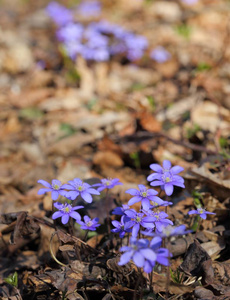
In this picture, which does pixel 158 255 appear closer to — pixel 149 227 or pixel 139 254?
pixel 139 254

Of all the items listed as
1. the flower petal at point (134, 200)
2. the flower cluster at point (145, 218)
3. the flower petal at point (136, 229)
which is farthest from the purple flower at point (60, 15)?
the flower petal at point (136, 229)

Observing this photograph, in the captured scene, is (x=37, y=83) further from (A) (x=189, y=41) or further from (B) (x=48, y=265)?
(B) (x=48, y=265)

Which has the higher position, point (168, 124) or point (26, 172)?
point (168, 124)

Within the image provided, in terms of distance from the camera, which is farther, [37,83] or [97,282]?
[37,83]

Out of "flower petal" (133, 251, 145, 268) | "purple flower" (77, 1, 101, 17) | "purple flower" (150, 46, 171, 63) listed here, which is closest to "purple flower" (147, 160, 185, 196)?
"flower petal" (133, 251, 145, 268)

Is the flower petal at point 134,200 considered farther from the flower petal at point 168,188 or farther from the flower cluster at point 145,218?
the flower petal at point 168,188

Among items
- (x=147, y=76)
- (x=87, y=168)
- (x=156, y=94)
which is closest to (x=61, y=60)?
A: (x=147, y=76)

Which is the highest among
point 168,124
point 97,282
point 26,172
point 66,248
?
point 66,248

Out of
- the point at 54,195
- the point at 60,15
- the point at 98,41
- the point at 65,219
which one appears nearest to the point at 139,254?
the point at 65,219

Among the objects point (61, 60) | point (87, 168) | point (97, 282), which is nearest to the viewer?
point (97, 282)
